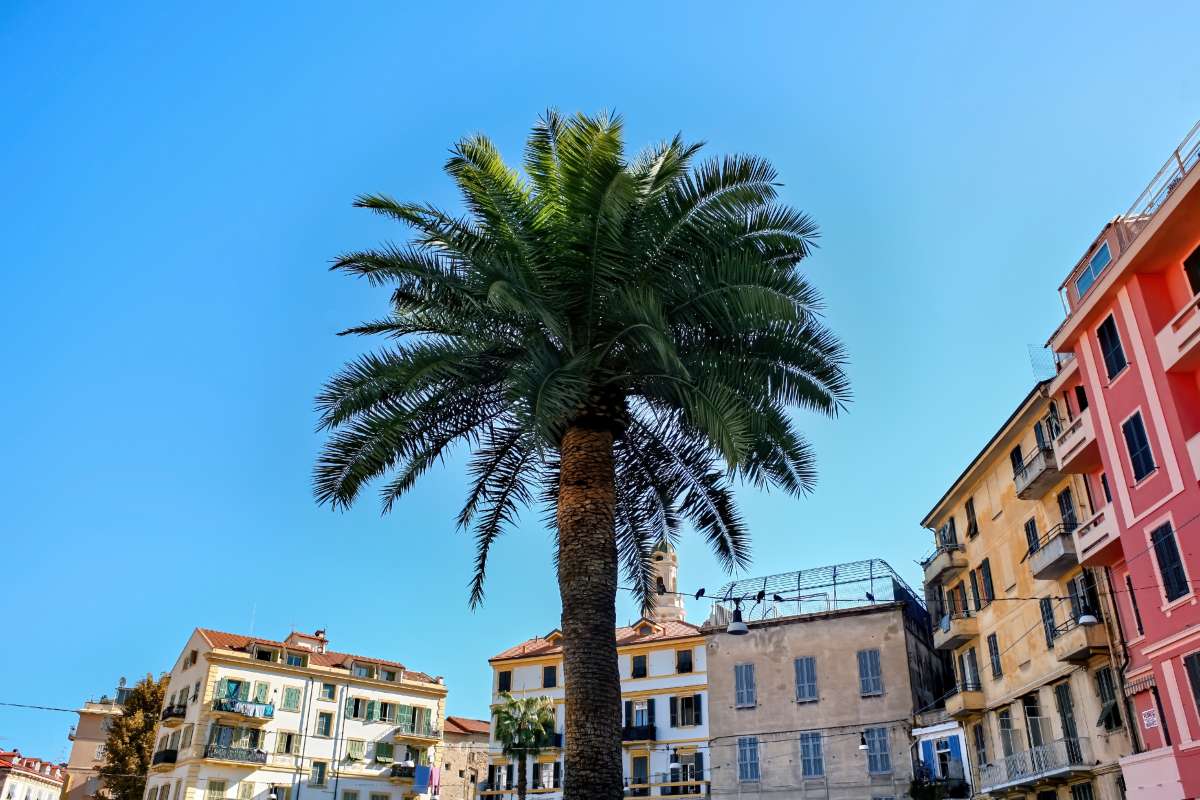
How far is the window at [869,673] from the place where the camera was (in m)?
46.0

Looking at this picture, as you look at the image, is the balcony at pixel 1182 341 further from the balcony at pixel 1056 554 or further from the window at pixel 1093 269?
the balcony at pixel 1056 554

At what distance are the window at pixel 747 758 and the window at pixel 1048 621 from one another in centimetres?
1830

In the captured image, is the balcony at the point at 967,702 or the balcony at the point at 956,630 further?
the balcony at the point at 956,630

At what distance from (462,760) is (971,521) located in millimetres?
52411

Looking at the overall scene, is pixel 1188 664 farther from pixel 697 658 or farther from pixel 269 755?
pixel 269 755

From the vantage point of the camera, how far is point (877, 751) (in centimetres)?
4478

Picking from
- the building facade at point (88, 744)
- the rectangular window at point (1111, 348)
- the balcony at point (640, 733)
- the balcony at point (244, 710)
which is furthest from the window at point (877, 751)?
the building facade at point (88, 744)

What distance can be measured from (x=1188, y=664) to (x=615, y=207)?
17.3m

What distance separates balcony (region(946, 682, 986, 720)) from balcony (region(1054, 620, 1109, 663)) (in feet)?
23.8

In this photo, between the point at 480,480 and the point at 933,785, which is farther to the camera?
the point at 933,785

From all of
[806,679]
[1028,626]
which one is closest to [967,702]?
[1028,626]

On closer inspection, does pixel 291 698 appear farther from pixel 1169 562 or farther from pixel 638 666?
pixel 1169 562

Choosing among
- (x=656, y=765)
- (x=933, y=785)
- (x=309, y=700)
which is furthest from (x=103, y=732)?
(x=933, y=785)

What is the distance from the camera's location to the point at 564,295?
1733 cm
